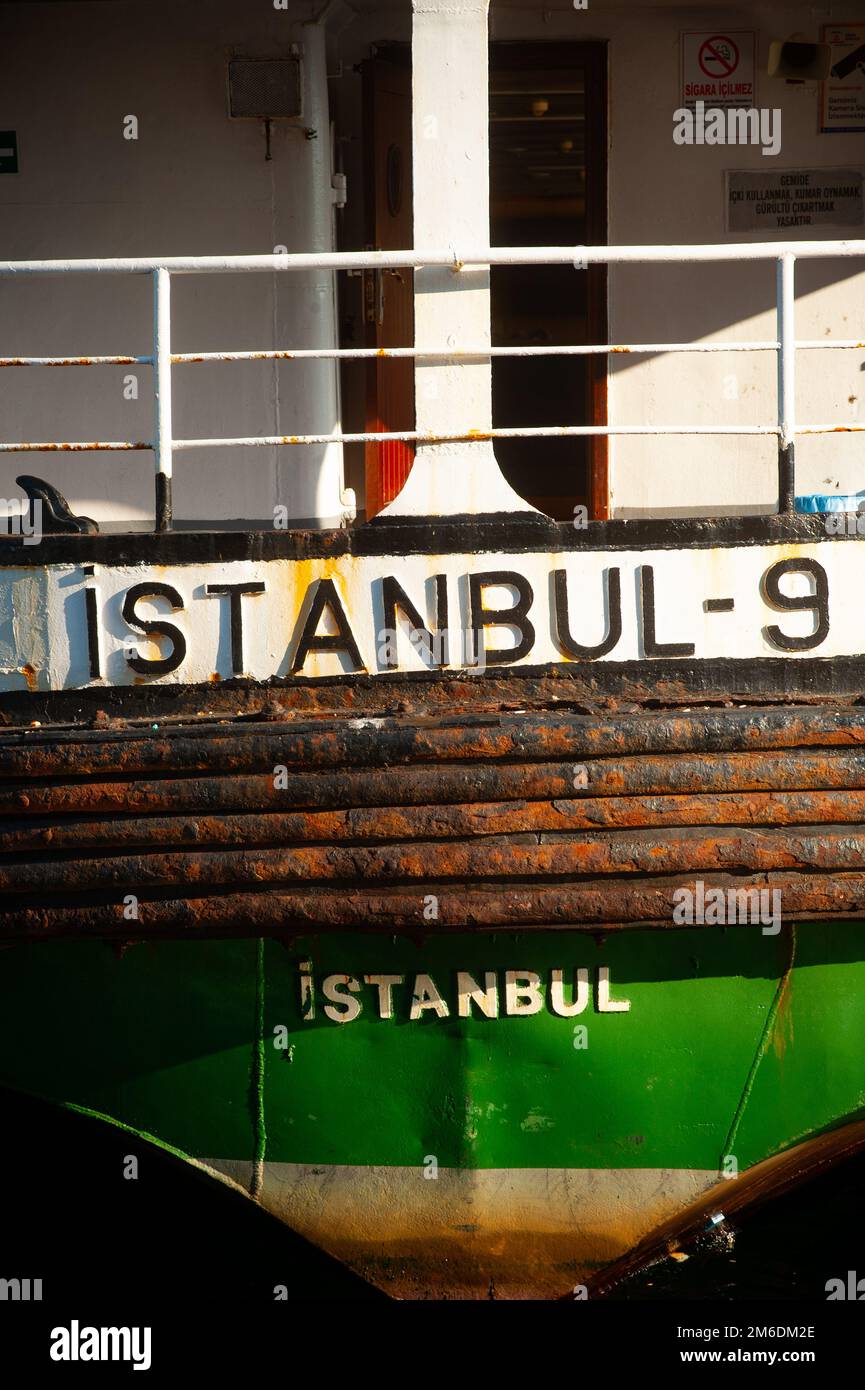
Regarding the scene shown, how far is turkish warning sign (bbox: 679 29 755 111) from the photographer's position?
5898mm

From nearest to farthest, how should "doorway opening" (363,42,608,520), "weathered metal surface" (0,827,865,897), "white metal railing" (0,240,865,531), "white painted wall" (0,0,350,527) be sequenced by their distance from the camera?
1. "weathered metal surface" (0,827,865,897)
2. "white metal railing" (0,240,865,531)
3. "white painted wall" (0,0,350,527)
4. "doorway opening" (363,42,608,520)

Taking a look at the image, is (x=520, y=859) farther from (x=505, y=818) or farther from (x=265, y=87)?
(x=265, y=87)

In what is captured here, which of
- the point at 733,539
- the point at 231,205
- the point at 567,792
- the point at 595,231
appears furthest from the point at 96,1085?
the point at 595,231

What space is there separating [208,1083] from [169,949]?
0.43 metres

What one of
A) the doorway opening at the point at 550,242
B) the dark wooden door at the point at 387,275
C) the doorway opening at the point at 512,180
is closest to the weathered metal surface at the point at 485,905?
the dark wooden door at the point at 387,275

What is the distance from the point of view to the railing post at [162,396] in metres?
3.88

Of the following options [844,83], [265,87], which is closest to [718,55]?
[844,83]

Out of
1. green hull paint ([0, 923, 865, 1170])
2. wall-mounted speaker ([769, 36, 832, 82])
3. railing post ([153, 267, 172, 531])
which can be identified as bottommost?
green hull paint ([0, 923, 865, 1170])

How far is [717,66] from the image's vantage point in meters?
5.92

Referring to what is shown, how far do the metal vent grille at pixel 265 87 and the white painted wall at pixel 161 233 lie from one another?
0.19 ft

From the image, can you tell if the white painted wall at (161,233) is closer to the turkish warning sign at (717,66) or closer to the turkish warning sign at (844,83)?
the turkish warning sign at (717,66)

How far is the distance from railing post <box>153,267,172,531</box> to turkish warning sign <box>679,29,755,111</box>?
10.2 ft

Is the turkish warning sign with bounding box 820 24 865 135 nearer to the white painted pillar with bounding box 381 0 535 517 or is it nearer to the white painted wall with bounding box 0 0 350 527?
the white painted wall with bounding box 0 0 350 527

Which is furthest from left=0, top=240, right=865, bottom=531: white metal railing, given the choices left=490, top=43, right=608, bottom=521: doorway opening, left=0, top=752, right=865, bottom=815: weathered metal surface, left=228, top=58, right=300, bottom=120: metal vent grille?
left=490, top=43, right=608, bottom=521: doorway opening
